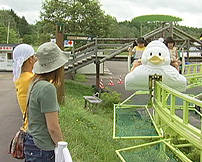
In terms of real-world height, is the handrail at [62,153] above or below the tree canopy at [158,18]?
below

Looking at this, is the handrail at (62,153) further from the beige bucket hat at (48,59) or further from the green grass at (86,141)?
the green grass at (86,141)

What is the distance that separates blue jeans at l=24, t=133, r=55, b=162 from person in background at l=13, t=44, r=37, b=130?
538 mm

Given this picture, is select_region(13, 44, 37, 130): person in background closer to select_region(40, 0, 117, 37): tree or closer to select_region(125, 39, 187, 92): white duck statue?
select_region(125, 39, 187, 92): white duck statue

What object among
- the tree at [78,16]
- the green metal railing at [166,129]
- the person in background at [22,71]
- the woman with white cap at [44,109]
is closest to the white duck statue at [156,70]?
the green metal railing at [166,129]

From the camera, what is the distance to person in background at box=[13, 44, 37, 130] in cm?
295

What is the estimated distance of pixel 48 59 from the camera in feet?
8.07

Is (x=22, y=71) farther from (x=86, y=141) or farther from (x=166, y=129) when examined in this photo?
(x=86, y=141)

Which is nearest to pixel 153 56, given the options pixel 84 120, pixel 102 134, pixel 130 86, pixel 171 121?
pixel 130 86

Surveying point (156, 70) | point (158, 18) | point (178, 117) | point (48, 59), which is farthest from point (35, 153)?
point (158, 18)

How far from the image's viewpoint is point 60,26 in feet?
30.9

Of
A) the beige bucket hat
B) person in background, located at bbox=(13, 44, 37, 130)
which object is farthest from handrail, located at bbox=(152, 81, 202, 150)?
person in background, located at bbox=(13, 44, 37, 130)

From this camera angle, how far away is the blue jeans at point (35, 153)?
244 centimetres

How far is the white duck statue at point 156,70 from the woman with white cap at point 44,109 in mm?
3336

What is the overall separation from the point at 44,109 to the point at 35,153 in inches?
16.7
